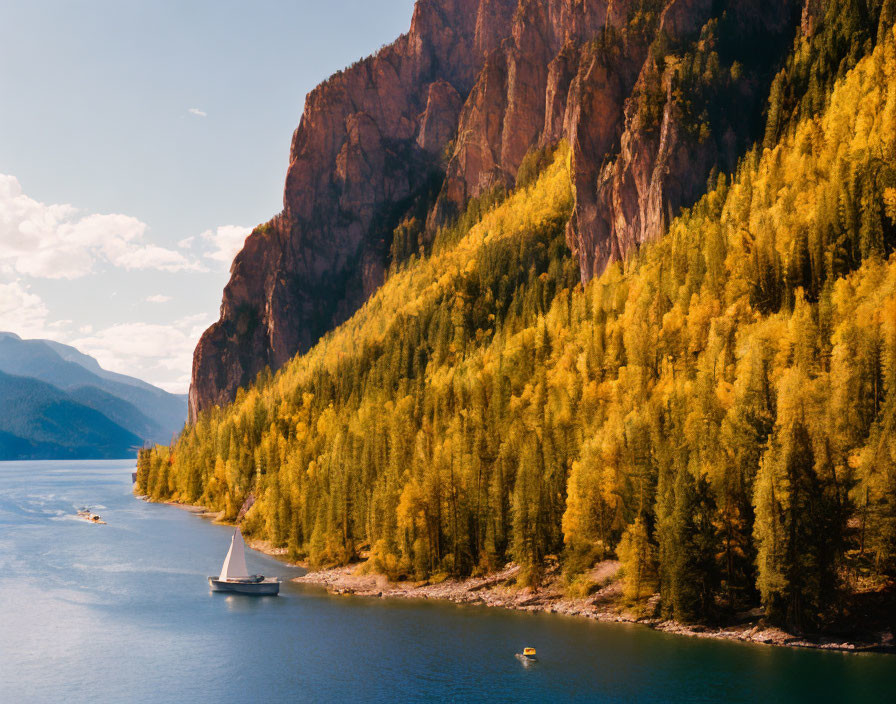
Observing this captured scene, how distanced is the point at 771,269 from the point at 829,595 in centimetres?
5694

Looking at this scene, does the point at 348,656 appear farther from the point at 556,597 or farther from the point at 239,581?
the point at 239,581

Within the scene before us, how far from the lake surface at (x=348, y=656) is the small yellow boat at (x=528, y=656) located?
3.62 feet

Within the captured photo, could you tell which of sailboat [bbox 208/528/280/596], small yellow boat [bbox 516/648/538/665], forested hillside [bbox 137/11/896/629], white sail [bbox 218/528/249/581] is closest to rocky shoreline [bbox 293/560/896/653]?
forested hillside [bbox 137/11/896/629]

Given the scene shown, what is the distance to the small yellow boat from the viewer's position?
6988 centimetres

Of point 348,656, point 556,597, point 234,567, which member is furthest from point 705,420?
point 234,567

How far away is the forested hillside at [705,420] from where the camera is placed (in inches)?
3004

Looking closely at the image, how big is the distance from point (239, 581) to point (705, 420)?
63.8 meters

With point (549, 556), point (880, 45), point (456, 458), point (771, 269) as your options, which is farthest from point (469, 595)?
point (880, 45)

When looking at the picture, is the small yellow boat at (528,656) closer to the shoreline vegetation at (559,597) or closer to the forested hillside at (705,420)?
the shoreline vegetation at (559,597)

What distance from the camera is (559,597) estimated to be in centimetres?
9281

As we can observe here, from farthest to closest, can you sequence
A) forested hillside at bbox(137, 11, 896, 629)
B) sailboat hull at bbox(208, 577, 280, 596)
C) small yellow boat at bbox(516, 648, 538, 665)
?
1. sailboat hull at bbox(208, 577, 280, 596)
2. forested hillside at bbox(137, 11, 896, 629)
3. small yellow boat at bbox(516, 648, 538, 665)

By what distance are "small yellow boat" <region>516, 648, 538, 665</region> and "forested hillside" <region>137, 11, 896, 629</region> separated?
18.9 metres

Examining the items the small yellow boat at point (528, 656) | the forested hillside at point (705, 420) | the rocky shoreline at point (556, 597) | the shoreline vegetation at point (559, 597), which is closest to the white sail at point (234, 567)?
the shoreline vegetation at point (559, 597)

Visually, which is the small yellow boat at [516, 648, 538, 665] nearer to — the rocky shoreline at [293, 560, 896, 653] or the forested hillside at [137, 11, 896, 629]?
the rocky shoreline at [293, 560, 896, 653]
